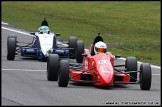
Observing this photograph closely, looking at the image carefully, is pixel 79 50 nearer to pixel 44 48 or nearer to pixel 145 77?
pixel 44 48

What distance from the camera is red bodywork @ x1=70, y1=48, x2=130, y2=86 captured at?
55.8 ft

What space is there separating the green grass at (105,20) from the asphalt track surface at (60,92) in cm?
755

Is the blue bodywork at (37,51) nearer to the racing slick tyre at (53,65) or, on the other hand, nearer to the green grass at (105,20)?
the green grass at (105,20)

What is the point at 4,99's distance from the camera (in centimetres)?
1434

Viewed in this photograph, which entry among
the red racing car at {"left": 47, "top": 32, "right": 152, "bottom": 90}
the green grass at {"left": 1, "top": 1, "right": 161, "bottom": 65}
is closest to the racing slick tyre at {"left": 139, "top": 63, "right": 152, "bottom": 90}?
the red racing car at {"left": 47, "top": 32, "right": 152, "bottom": 90}

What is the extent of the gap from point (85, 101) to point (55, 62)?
3.32 m

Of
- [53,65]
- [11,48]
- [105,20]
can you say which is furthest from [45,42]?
[105,20]

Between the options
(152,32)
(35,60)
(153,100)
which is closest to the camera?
(153,100)

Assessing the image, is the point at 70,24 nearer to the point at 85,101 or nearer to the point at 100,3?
the point at 100,3

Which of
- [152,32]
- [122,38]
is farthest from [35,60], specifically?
[152,32]

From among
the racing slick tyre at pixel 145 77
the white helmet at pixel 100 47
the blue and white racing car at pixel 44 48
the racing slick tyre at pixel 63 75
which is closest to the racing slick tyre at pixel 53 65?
the racing slick tyre at pixel 63 75

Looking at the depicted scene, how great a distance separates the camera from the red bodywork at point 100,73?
55.8 ft

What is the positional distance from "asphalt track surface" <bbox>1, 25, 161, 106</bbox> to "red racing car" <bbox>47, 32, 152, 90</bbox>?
189 millimetres

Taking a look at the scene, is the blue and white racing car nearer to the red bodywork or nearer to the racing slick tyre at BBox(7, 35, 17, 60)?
the racing slick tyre at BBox(7, 35, 17, 60)
